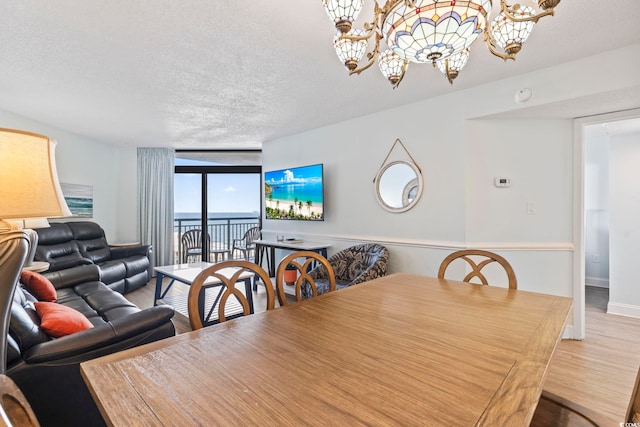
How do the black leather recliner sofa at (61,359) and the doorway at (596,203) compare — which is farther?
the doorway at (596,203)

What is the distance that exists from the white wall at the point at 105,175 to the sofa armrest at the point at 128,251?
80 centimetres

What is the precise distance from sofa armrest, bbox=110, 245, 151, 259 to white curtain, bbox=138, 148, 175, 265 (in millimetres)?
663

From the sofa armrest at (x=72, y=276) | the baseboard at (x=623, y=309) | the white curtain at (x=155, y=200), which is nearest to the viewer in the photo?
the sofa armrest at (x=72, y=276)

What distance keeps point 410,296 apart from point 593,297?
3996mm

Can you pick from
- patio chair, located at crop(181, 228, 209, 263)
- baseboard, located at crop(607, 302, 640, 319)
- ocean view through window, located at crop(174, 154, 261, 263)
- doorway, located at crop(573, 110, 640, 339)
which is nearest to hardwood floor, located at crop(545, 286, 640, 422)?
baseboard, located at crop(607, 302, 640, 319)

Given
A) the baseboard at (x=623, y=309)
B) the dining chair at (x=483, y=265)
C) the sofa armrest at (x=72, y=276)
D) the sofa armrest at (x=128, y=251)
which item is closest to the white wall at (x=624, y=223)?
the baseboard at (x=623, y=309)

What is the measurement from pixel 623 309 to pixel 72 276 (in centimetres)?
587

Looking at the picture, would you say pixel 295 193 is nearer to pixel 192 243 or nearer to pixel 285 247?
pixel 285 247

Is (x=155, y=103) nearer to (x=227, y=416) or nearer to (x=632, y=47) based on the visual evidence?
(x=227, y=416)

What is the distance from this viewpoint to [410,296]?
161 centimetres

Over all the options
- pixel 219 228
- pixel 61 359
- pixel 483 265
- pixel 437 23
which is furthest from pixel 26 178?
pixel 219 228

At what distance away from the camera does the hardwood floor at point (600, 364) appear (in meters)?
1.99

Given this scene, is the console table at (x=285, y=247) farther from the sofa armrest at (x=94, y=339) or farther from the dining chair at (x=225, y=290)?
the dining chair at (x=225, y=290)

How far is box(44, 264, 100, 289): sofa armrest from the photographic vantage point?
3138 millimetres
